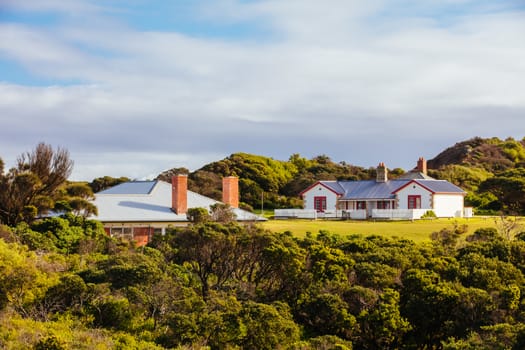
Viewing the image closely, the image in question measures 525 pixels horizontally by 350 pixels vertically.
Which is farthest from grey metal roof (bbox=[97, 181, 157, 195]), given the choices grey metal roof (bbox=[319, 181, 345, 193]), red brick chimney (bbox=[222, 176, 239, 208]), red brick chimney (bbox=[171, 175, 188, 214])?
grey metal roof (bbox=[319, 181, 345, 193])

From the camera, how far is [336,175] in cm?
6969

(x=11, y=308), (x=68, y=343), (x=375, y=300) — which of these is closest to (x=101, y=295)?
(x=11, y=308)

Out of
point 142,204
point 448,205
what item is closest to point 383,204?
point 448,205

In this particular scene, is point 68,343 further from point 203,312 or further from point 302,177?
point 302,177

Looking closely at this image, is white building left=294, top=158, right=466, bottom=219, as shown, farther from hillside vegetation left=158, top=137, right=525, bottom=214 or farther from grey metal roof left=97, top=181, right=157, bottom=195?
grey metal roof left=97, top=181, right=157, bottom=195

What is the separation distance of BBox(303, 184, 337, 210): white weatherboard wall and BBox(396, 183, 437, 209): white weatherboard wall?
4583 mm

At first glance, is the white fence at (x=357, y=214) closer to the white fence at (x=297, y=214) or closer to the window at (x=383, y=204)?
the white fence at (x=297, y=214)

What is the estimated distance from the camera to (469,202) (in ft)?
175

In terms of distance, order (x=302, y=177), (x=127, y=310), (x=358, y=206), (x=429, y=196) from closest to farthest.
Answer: (x=127, y=310), (x=429, y=196), (x=358, y=206), (x=302, y=177)

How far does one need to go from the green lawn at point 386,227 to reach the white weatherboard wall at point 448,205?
10.6 feet

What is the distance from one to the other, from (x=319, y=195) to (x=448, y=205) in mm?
8454

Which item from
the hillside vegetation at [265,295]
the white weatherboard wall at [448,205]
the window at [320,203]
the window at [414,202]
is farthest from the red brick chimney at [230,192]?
Result: the white weatherboard wall at [448,205]

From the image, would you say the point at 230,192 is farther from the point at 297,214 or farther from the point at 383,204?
the point at 383,204

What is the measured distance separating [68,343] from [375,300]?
29.1 ft
